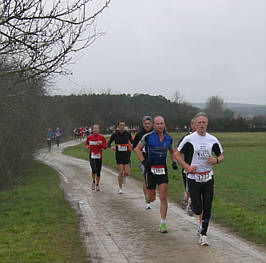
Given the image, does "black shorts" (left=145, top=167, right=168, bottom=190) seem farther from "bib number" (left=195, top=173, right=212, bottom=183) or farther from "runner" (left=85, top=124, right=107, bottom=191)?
"runner" (left=85, top=124, right=107, bottom=191)

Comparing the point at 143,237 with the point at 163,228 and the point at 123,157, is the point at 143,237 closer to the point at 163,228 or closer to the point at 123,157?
the point at 163,228

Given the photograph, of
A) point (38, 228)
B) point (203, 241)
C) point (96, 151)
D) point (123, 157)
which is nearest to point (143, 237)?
point (203, 241)

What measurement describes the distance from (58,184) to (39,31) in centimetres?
948

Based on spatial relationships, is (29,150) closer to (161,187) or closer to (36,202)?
(36,202)

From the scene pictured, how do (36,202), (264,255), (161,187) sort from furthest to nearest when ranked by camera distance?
(36,202), (161,187), (264,255)

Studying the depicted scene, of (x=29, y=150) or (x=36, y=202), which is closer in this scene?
(x=36, y=202)

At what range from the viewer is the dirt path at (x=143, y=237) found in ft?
20.2

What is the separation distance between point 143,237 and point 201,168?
1591 mm

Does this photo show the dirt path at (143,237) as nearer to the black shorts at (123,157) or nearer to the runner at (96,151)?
the black shorts at (123,157)

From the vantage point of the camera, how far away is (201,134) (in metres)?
7.00

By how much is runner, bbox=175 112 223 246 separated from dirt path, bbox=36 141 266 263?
0.49 m

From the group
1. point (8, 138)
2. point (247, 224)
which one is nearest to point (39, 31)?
point (247, 224)

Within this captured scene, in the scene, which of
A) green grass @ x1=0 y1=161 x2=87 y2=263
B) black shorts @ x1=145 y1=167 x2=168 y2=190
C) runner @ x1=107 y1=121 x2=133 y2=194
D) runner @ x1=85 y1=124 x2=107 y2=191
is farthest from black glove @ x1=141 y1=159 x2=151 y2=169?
runner @ x1=85 y1=124 x2=107 y2=191

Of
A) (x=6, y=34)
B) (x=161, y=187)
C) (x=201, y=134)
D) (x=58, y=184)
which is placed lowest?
(x=58, y=184)
